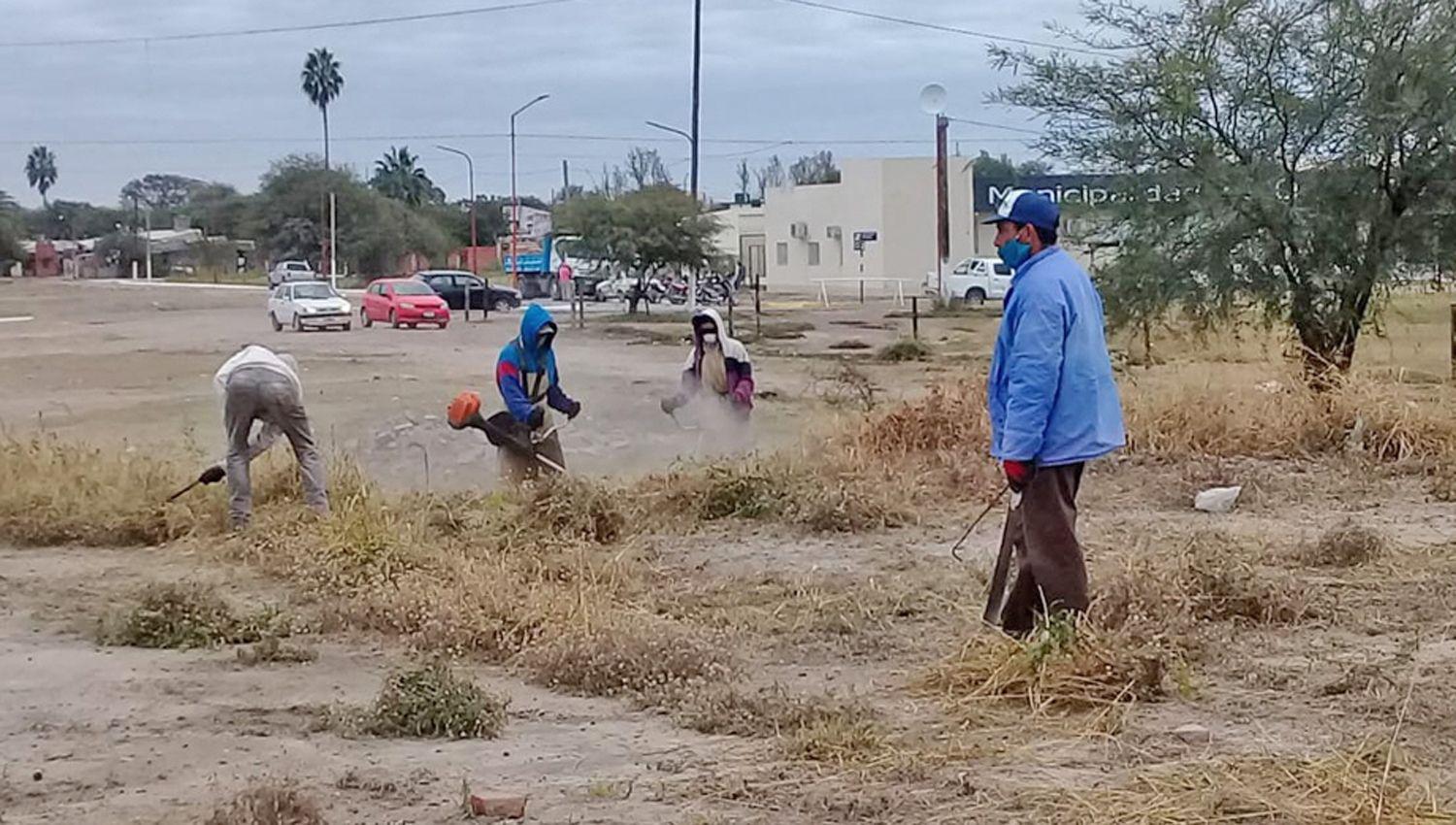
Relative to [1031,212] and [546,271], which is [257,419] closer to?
[1031,212]

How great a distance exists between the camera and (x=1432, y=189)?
16406mm

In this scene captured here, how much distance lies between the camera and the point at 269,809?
5.23m

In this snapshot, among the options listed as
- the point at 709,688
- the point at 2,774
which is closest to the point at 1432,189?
the point at 709,688

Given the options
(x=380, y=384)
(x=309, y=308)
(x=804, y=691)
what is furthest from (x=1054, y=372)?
(x=309, y=308)

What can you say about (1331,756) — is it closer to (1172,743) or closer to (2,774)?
(1172,743)

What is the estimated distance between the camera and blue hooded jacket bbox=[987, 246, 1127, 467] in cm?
689

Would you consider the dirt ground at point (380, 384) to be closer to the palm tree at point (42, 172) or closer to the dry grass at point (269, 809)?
the dry grass at point (269, 809)

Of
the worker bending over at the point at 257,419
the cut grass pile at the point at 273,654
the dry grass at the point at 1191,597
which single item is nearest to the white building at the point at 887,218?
the worker bending over at the point at 257,419

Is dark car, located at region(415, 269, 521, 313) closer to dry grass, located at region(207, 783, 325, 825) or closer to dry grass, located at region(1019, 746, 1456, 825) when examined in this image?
dry grass, located at region(207, 783, 325, 825)

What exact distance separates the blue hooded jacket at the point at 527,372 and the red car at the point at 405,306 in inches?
1351

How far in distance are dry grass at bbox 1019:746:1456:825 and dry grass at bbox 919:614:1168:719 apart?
2.64ft

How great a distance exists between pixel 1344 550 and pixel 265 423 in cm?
610

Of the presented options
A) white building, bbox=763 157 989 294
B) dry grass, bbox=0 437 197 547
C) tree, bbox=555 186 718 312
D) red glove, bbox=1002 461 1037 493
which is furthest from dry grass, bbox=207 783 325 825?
white building, bbox=763 157 989 294

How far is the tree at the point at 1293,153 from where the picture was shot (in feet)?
52.8
